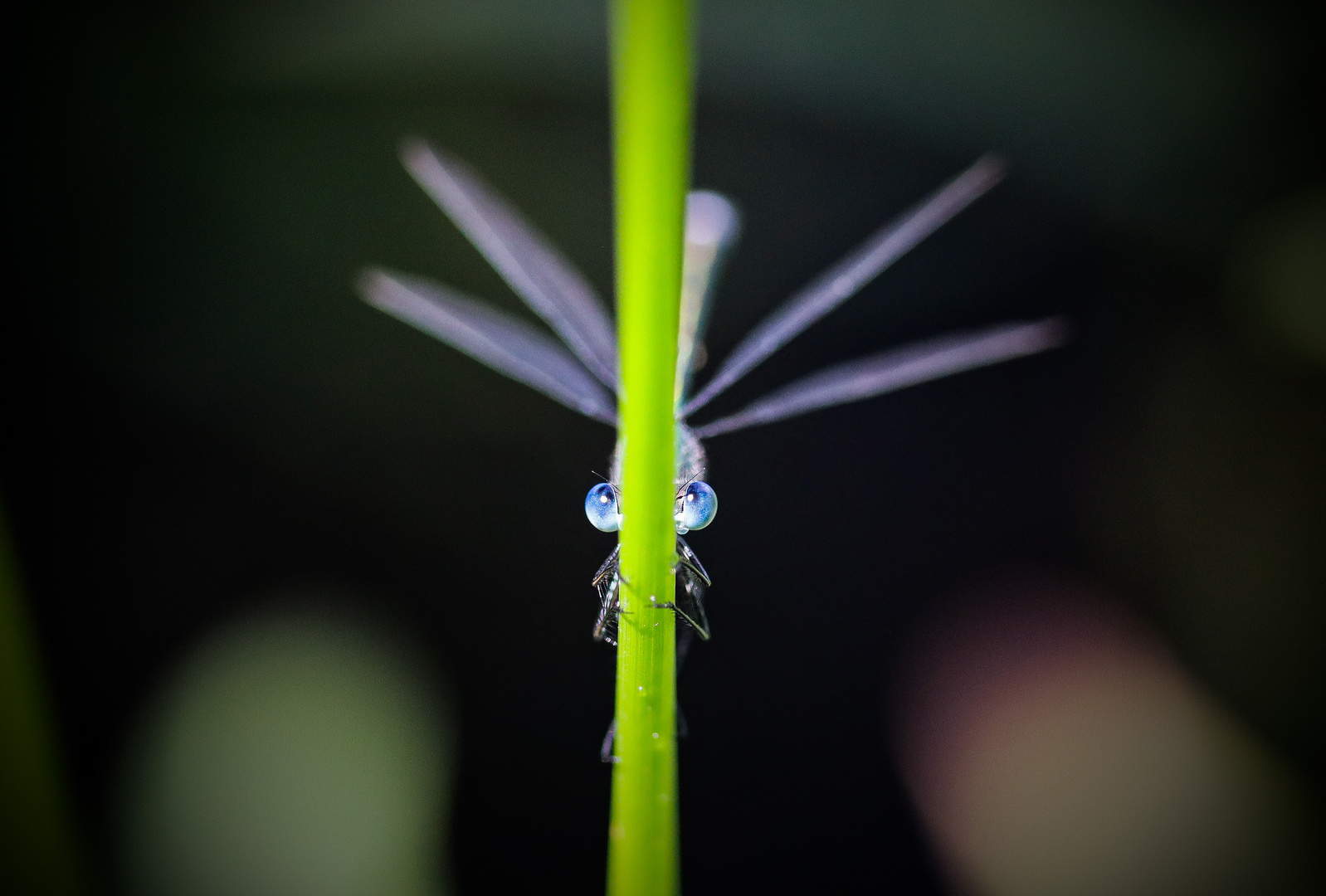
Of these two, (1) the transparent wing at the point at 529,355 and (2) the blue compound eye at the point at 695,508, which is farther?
(1) the transparent wing at the point at 529,355

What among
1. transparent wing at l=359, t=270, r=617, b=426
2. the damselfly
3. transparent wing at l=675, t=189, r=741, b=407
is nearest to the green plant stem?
the damselfly

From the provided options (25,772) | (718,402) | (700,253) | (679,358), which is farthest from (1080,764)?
(25,772)

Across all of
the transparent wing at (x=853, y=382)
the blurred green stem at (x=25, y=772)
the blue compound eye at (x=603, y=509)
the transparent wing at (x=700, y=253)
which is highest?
the transparent wing at (x=700, y=253)

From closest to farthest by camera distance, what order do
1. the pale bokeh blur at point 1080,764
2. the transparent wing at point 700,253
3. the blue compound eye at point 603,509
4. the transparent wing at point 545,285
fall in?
the blue compound eye at point 603,509
the transparent wing at point 545,285
the transparent wing at point 700,253
the pale bokeh blur at point 1080,764

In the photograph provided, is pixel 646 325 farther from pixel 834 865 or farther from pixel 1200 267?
pixel 1200 267

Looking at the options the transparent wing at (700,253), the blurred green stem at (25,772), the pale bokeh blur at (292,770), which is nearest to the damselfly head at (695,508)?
the transparent wing at (700,253)

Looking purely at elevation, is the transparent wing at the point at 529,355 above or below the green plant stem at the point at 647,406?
above

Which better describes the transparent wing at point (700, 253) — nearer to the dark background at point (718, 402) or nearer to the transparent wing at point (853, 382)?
the transparent wing at point (853, 382)
